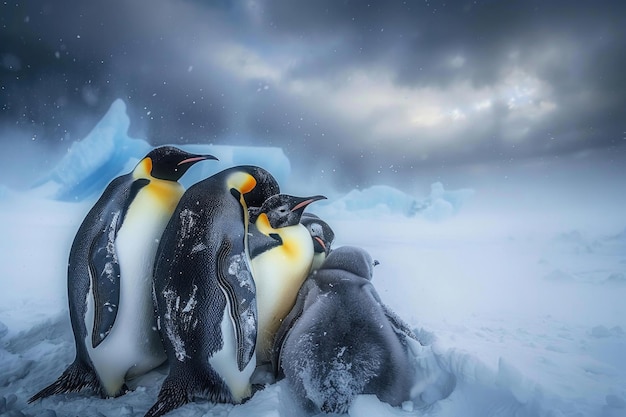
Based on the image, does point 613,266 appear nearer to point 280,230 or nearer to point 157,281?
point 280,230

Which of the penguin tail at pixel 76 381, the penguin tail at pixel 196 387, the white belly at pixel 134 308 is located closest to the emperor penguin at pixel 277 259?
the penguin tail at pixel 196 387

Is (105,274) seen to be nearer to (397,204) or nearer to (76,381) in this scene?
(76,381)

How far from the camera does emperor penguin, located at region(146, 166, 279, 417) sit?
3.54 feet

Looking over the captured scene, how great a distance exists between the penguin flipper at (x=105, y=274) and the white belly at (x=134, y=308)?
0.07 ft

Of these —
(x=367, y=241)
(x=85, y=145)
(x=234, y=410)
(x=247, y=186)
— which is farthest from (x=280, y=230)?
(x=85, y=145)

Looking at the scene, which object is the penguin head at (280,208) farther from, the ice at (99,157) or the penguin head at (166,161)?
the ice at (99,157)

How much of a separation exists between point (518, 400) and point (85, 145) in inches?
119

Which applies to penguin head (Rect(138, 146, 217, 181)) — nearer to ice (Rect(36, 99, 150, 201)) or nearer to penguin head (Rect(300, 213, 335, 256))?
penguin head (Rect(300, 213, 335, 256))

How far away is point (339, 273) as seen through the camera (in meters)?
1.36

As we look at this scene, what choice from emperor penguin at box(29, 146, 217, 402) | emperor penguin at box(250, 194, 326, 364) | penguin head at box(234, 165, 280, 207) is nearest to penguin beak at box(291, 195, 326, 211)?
emperor penguin at box(250, 194, 326, 364)

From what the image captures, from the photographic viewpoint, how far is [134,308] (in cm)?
122

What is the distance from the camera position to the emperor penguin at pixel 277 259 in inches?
51.6

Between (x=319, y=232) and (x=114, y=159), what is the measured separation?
1922 mm

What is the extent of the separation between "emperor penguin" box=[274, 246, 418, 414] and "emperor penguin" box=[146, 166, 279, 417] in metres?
0.16
